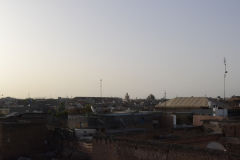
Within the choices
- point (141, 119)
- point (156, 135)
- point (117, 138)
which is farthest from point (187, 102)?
point (117, 138)

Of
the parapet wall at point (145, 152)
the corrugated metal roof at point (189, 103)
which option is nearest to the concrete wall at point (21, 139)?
the parapet wall at point (145, 152)

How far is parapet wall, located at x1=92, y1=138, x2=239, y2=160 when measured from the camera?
41.8ft

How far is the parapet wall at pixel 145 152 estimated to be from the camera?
12745 mm

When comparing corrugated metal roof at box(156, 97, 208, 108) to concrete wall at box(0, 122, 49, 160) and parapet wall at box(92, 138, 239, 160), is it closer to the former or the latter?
concrete wall at box(0, 122, 49, 160)

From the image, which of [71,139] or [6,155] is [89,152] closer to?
[71,139]

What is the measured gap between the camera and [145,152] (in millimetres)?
14945

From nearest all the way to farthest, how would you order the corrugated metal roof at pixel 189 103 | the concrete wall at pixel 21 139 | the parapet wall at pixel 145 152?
the parapet wall at pixel 145 152 < the concrete wall at pixel 21 139 < the corrugated metal roof at pixel 189 103

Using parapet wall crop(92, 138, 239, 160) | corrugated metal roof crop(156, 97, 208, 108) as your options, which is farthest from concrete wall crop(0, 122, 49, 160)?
corrugated metal roof crop(156, 97, 208, 108)

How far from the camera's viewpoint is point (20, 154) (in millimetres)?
21828

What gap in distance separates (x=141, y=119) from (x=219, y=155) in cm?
1792

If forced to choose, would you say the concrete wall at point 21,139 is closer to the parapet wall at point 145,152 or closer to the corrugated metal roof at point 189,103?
the parapet wall at point 145,152

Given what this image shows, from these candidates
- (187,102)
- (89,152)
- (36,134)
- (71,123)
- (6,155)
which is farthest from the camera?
(187,102)

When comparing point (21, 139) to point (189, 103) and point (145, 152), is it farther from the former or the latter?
point (189, 103)

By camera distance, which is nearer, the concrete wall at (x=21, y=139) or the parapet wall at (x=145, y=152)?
the parapet wall at (x=145, y=152)
